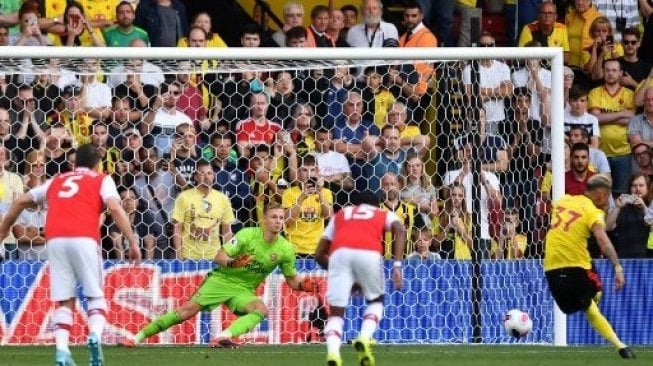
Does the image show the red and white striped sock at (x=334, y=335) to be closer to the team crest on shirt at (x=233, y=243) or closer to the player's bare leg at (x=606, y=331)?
the player's bare leg at (x=606, y=331)

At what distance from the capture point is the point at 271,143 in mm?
18578

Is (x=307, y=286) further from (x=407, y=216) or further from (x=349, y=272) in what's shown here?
(x=349, y=272)

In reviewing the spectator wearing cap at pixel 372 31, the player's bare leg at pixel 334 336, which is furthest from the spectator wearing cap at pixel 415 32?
the player's bare leg at pixel 334 336

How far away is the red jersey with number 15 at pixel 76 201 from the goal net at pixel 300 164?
13.9 feet

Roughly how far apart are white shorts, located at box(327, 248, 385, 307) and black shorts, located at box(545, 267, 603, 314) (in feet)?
9.17

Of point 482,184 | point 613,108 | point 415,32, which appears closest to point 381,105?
point 482,184

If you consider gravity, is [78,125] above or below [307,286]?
above

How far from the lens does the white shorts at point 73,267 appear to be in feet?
43.2

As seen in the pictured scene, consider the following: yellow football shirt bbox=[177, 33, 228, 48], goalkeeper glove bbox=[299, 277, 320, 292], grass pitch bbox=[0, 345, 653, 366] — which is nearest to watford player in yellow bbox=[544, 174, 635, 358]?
grass pitch bbox=[0, 345, 653, 366]

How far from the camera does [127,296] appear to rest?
18203mm

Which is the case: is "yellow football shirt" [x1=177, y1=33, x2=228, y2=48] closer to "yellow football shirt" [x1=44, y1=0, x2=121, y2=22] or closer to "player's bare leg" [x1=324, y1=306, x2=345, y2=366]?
"yellow football shirt" [x1=44, y1=0, x2=121, y2=22]

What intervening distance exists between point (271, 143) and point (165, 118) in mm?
1198

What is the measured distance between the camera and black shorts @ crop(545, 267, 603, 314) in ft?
52.8

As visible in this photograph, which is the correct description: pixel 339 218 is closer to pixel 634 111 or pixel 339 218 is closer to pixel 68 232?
pixel 68 232
